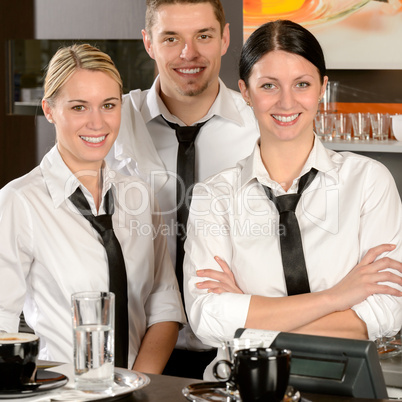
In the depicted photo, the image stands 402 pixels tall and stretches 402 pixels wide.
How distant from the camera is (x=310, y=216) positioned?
6.57ft

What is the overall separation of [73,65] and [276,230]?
79 cm

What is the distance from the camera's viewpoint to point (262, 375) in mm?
1158

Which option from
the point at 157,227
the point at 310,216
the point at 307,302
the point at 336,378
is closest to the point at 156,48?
the point at 157,227

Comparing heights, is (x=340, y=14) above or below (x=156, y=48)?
above

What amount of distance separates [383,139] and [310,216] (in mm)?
1288

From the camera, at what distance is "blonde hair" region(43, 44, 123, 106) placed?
2.17 metres

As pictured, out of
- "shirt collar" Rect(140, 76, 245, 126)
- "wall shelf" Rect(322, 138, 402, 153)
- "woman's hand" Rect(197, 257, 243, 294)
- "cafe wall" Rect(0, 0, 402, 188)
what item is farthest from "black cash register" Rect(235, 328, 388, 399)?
"cafe wall" Rect(0, 0, 402, 188)

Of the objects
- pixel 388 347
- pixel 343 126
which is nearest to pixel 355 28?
pixel 343 126

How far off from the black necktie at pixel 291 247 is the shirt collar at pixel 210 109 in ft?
2.35

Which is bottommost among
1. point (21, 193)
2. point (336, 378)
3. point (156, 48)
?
point (336, 378)

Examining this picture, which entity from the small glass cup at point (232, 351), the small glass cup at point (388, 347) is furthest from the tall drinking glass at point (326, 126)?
the small glass cup at point (232, 351)

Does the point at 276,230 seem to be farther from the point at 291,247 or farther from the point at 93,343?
the point at 93,343

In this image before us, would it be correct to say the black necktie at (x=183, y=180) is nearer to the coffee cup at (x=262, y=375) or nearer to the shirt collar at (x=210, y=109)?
the shirt collar at (x=210, y=109)

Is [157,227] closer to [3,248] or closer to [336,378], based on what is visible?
[3,248]
